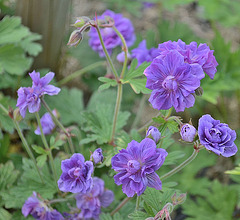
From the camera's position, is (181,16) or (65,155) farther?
(181,16)

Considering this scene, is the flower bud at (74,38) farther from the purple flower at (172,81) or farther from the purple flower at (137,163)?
the purple flower at (137,163)

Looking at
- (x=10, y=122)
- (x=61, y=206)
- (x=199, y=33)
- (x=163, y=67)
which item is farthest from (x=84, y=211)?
(x=199, y=33)

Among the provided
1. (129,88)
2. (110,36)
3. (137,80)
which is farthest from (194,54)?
(129,88)

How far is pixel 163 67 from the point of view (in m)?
1.34

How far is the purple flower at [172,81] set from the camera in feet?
4.35

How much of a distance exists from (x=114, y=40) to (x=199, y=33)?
209 cm

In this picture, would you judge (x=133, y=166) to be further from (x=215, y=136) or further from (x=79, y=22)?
(x=79, y=22)

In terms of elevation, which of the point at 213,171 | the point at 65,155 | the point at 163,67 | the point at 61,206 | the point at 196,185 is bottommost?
the point at 213,171

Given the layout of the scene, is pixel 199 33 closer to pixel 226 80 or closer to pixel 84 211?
pixel 226 80

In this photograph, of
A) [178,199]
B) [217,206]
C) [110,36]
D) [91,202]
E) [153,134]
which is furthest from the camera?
[217,206]

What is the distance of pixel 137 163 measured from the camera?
1.30 meters

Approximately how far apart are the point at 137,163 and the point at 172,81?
0.31 meters

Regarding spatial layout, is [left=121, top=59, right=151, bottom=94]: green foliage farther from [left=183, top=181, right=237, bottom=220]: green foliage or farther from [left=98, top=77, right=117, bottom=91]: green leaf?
[left=183, top=181, right=237, bottom=220]: green foliage

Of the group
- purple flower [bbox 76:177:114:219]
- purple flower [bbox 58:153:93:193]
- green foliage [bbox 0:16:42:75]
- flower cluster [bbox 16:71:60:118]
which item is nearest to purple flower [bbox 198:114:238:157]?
purple flower [bbox 58:153:93:193]
